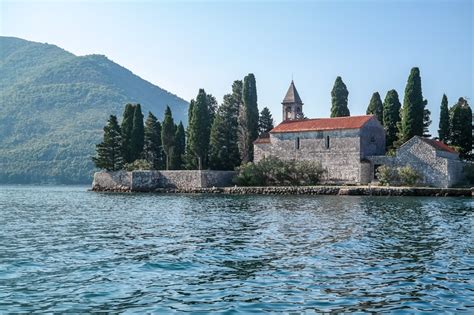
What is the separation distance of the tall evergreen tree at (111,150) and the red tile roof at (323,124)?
1974cm

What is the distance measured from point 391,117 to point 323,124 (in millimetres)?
8696

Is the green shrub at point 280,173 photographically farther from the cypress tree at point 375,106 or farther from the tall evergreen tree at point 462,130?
the tall evergreen tree at point 462,130

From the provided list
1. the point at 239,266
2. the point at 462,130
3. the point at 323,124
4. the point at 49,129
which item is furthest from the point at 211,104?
the point at 49,129

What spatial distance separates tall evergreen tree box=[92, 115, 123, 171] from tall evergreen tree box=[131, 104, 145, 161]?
73.7 inches

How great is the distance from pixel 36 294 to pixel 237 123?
56.9m

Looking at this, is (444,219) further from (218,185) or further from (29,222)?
(218,185)

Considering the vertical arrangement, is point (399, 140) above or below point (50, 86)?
below

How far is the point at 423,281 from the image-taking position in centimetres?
1149

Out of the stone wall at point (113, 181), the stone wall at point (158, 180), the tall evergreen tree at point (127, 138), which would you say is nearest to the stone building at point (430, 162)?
the stone wall at point (158, 180)

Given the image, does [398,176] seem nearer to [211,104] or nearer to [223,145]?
[223,145]

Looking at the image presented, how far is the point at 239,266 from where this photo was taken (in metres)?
13.1

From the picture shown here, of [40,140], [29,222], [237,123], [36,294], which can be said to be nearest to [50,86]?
[40,140]

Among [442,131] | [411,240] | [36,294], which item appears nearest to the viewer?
[36,294]

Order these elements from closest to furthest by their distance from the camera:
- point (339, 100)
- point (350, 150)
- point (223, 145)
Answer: point (350, 150)
point (339, 100)
point (223, 145)
